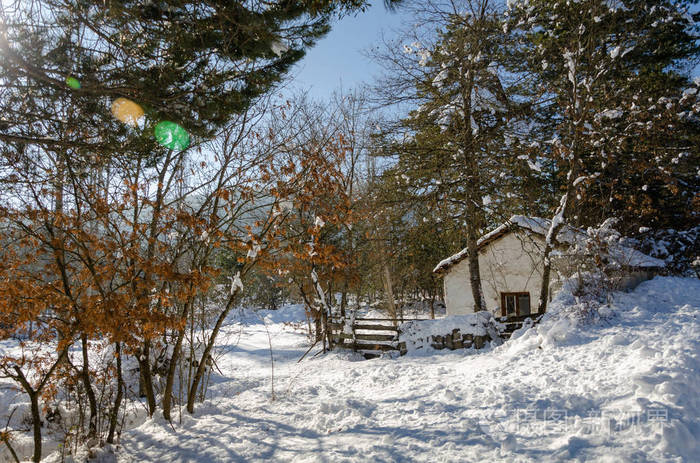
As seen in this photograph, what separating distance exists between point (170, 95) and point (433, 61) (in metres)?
9.83

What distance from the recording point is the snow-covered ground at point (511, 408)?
3736 mm

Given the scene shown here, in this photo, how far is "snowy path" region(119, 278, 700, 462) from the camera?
3732 mm

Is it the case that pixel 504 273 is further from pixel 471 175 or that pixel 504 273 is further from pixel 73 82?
pixel 73 82

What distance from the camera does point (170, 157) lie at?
272 inches

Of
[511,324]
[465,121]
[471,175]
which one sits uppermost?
[465,121]

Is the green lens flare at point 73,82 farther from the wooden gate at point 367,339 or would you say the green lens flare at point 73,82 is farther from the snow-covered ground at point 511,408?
the wooden gate at point 367,339

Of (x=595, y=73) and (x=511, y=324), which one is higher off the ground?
(x=595, y=73)

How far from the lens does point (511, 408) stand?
4.64 m

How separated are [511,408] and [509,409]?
38mm

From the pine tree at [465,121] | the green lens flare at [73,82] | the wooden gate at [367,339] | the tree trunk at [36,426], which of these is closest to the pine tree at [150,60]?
the green lens flare at [73,82]

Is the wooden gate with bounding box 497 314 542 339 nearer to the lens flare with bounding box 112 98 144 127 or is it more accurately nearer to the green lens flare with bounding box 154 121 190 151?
the green lens flare with bounding box 154 121 190 151

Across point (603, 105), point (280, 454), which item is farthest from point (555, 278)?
point (280, 454)

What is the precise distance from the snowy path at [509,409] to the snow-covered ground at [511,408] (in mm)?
16

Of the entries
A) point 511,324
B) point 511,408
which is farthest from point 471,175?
point 511,408
